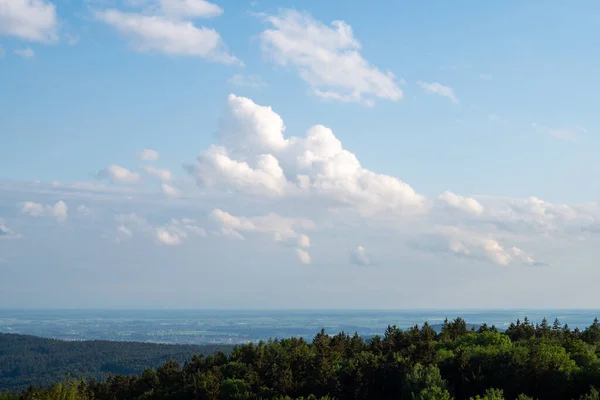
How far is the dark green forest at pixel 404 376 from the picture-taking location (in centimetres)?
5928

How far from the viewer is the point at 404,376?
62.7 metres

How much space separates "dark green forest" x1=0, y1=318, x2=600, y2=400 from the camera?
194ft

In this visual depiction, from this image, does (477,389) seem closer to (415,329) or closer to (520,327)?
(415,329)

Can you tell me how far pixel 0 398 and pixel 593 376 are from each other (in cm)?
7426

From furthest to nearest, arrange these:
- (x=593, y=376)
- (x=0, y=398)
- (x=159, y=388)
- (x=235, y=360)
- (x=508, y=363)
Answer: (x=235, y=360) < (x=159, y=388) < (x=0, y=398) < (x=508, y=363) < (x=593, y=376)

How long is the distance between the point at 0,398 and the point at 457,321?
7336cm

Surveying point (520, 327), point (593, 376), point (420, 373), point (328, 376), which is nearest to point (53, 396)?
point (328, 376)

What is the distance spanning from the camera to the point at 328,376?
223ft

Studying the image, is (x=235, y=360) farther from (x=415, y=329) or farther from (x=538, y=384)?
(x=538, y=384)

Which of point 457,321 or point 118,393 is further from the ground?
point 457,321

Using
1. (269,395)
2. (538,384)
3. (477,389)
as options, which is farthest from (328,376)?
(538,384)

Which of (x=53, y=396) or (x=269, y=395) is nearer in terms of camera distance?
(x=53, y=396)

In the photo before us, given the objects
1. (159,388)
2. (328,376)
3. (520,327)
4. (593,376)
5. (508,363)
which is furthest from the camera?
(520,327)

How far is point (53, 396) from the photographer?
63031 mm
